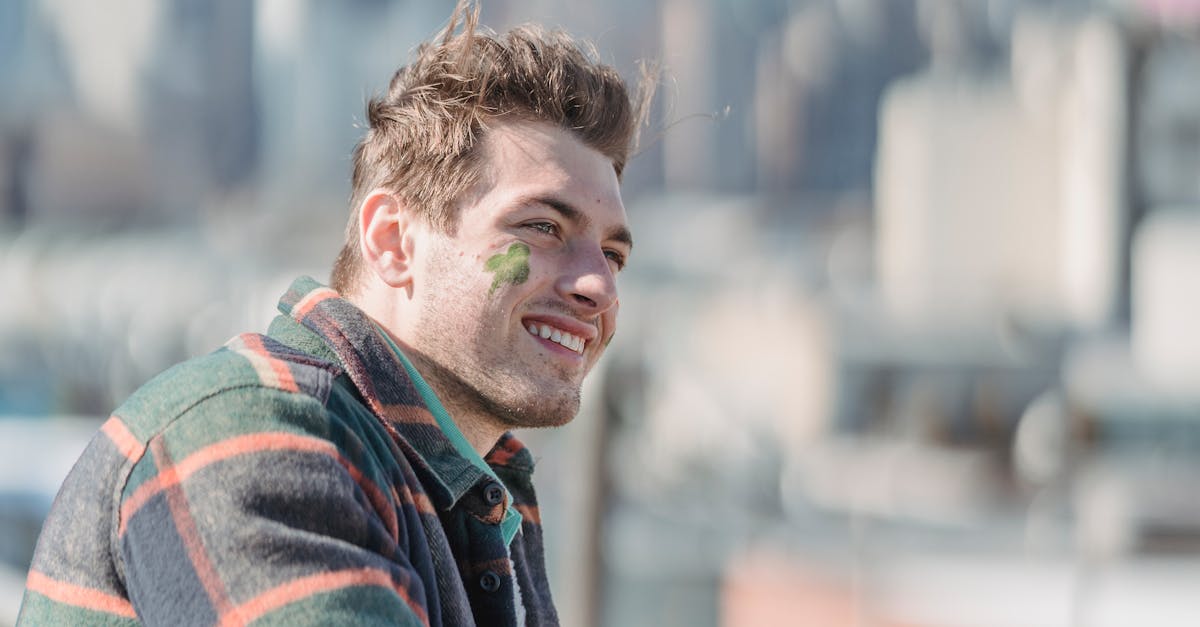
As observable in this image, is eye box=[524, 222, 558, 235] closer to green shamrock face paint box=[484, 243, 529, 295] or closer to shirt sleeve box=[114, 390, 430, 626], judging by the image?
green shamrock face paint box=[484, 243, 529, 295]

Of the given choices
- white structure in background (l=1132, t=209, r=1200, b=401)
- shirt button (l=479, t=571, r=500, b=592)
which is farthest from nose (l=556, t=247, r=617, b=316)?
white structure in background (l=1132, t=209, r=1200, b=401)

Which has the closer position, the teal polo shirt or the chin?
the teal polo shirt

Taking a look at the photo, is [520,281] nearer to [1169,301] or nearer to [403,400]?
[403,400]

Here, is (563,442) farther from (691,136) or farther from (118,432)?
(691,136)

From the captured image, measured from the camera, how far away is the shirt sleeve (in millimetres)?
1338

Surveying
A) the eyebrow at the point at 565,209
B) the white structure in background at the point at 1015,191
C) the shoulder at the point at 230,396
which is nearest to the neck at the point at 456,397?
the eyebrow at the point at 565,209

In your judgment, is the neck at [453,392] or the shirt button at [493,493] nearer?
the shirt button at [493,493]

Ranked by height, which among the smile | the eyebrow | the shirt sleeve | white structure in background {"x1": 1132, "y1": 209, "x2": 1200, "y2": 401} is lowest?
the shirt sleeve

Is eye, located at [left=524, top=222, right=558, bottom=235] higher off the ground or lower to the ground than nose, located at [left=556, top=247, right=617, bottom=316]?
higher

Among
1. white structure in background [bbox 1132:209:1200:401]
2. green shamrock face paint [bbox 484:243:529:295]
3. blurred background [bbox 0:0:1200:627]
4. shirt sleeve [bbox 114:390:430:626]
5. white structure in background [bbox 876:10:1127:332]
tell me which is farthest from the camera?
white structure in background [bbox 876:10:1127:332]

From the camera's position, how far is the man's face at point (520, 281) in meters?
1.87

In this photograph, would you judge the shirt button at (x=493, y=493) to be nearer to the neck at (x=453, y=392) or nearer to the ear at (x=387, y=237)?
the neck at (x=453, y=392)

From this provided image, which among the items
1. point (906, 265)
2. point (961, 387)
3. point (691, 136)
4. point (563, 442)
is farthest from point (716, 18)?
point (563, 442)

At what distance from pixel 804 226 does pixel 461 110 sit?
91.1 feet
